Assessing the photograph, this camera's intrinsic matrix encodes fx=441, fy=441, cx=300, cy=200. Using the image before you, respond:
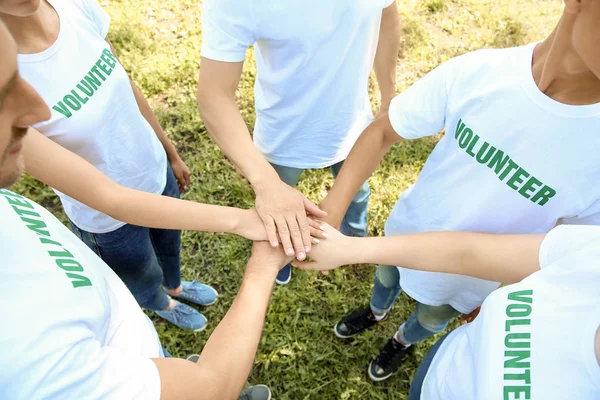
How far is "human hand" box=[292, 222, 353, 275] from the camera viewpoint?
188 cm

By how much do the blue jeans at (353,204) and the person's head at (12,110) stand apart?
1545mm

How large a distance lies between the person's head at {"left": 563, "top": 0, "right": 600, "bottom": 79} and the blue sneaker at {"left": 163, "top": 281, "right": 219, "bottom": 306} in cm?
246

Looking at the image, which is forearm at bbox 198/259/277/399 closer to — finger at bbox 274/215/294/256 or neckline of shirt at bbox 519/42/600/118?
finger at bbox 274/215/294/256

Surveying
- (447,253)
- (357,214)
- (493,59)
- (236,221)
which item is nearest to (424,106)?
(493,59)

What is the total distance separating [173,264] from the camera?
8.54 feet

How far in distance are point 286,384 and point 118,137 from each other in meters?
1.78

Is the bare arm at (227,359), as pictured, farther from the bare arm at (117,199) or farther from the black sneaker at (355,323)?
the black sneaker at (355,323)

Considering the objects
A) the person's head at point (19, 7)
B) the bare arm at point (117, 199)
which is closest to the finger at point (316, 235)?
the bare arm at point (117, 199)

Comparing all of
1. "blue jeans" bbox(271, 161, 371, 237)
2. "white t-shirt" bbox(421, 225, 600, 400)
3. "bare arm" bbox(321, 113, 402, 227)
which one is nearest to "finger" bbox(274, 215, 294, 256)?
"bare arm" bbox(321, 113, 402, 227)

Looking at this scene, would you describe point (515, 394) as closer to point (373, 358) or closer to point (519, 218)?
point (519, 218)

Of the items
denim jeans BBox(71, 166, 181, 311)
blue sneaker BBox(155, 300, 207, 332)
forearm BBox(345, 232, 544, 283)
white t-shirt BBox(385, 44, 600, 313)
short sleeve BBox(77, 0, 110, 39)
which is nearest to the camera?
white t-shirt BBox(385, 44, 600, 313)

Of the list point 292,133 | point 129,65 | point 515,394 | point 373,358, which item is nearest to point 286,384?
point 373,358

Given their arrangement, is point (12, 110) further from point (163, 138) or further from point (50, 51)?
point (163, 138)

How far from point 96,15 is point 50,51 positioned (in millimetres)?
386
